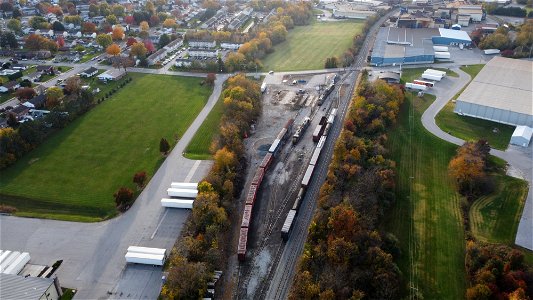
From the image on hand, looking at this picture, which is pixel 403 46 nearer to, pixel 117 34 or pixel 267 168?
pixel 267 168

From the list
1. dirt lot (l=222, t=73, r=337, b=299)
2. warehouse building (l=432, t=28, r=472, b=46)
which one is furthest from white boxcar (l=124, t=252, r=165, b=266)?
warehouse building (l=432, t=28, r=472, b=46)

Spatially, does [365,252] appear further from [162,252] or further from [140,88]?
[140,88]

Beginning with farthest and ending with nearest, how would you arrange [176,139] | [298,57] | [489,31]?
1. [489,31]
2. [298,57]
3. [176,139]

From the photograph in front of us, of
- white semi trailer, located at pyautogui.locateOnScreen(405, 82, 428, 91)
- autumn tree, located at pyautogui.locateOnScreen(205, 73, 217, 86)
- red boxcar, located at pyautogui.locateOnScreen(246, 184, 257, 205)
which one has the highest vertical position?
autumn tree, located at pyautogui.locateOnScreen(205, 73, 217, 86)

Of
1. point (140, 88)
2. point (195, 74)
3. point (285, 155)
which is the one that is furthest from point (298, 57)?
point (285, 155)

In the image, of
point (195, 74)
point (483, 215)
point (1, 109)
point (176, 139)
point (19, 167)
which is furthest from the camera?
point (195, 74)

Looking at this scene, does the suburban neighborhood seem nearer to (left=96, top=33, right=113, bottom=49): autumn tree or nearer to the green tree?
(left=96, top=33, right=113, bottom=49): autumn tree

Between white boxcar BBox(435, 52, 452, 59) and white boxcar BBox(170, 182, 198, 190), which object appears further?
white boxcar BBox(435, 52, 452, 59)
